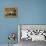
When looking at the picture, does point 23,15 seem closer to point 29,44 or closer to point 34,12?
point 34,12

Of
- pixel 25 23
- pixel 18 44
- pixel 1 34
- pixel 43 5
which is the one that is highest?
pixel 43 5

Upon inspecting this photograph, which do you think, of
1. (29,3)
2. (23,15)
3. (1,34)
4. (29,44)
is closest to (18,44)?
(29,44)

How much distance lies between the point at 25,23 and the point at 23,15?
0.22 m

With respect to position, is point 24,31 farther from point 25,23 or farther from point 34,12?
point 34,12

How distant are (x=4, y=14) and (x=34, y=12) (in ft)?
2.64

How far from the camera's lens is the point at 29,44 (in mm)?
3383

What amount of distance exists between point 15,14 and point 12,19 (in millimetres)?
156

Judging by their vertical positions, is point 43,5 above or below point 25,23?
above

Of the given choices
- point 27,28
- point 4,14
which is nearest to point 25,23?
point 27,28

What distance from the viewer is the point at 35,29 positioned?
11.4 feet

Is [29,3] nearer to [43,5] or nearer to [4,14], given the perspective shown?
[43,5]

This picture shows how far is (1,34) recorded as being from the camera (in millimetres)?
3551

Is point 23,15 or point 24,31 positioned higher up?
point 23,15

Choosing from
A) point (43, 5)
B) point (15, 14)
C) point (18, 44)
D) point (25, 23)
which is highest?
point (43, 5)
